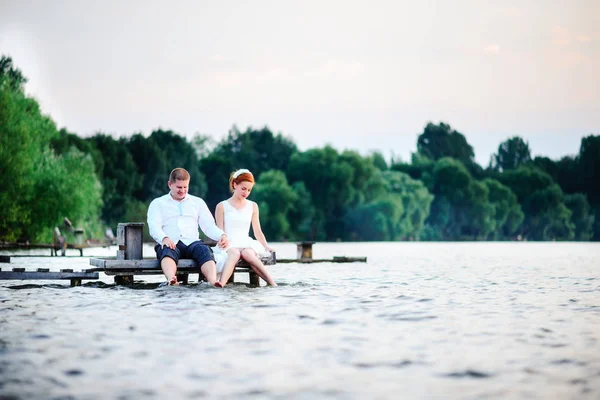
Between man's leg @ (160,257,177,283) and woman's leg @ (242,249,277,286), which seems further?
woman's leg @ (242,249,277,286)

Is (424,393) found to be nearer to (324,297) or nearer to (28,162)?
(324,297)

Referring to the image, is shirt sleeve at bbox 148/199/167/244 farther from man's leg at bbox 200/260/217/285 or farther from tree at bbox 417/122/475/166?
tree at bbox 417/122/475/166

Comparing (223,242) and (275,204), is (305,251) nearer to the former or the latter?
(223,242)

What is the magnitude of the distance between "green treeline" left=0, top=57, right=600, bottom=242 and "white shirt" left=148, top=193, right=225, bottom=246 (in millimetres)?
23223

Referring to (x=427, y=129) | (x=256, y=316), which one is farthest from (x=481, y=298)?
(x=427, y=129)

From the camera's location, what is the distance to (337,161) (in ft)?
259

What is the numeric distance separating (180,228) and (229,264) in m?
Answer: 0.79

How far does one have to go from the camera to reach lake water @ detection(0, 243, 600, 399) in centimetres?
547

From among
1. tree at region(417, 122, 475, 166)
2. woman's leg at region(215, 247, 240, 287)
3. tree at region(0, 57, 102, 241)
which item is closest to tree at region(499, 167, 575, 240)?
tree at region(417, 122, 475, 166)

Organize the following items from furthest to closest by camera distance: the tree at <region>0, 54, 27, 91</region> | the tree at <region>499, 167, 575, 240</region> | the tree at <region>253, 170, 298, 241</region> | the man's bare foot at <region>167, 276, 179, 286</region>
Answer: the tree at <region>499, 167, 575, 240</region> → the tree at <region>253, 170, 298, 241</region> → the tree at <region>0, 54, 27, 91</region> → the man's bare foot at <region>167, 276, 179, 286</region>

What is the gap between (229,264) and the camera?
1266 cm

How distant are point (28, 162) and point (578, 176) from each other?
86.6 metres

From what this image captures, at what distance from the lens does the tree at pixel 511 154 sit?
129 meters

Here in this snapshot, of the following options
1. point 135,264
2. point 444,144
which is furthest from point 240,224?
point 444,144
